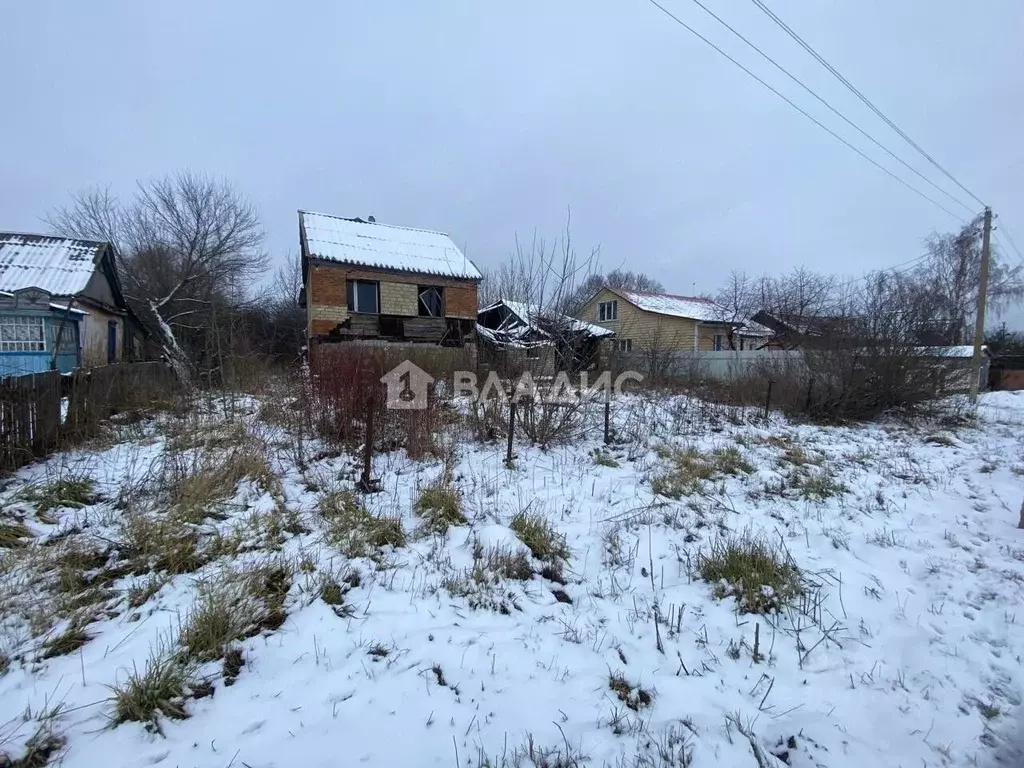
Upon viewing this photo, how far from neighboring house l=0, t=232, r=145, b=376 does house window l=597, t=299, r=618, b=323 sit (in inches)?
885

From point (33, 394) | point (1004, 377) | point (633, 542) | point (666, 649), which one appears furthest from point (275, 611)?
point (1004, 377)

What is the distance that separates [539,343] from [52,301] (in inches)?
570

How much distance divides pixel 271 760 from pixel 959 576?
14.2ft

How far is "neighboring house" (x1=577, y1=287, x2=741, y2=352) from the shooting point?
23141 millimetres

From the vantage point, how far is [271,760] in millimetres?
1609

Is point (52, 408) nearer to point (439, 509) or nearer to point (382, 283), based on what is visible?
point (439, 509)

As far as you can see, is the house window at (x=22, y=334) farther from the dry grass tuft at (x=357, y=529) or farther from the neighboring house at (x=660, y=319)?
the neighboring house at (x=660, y=319)

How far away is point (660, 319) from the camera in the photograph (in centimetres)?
2323

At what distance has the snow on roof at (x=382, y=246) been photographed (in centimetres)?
1589

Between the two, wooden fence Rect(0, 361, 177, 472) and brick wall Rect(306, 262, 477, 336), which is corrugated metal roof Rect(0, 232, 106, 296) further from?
wooden fence Rect(0, 361, 177, 472)

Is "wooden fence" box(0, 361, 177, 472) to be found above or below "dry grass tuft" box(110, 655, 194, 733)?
above

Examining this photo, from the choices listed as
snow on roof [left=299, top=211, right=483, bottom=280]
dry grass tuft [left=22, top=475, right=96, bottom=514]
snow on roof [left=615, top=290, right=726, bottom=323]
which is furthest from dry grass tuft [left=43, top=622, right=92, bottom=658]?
snow on roof [left=615, top=290, right=726, bottom=323]

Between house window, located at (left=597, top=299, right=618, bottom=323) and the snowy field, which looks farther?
house window, located at (left=597, top=299, right=618, bottom=323)

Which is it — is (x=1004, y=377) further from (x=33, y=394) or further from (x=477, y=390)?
(x=33, y=394)
